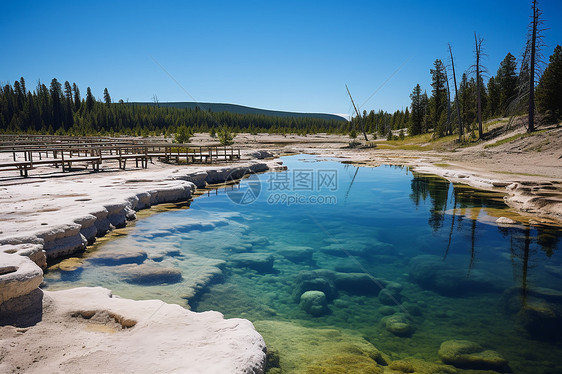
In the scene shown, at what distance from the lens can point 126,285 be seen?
6.14 metres

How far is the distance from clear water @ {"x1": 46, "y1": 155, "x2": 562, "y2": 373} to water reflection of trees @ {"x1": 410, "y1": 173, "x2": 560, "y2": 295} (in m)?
0.04

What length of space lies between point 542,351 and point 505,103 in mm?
48768

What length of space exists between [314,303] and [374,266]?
2.68 metres

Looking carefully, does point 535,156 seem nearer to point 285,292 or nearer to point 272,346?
point 285,292

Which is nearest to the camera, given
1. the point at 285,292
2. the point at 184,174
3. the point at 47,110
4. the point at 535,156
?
the point at 285,292

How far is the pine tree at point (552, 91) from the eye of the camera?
2798 centimetres

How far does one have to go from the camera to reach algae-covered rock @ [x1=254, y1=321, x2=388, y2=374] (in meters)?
4.19

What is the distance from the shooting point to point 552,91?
28297 millimetres

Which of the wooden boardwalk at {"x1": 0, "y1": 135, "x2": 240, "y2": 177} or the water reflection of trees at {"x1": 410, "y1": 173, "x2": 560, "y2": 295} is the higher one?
the wooden boardwalk at {"x1": 0, "y1": 135, "x2": 240, "y2": 177}

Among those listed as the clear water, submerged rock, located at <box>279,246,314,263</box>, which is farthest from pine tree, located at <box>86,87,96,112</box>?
submerged rock, located at <box>279,246,314,263</box>

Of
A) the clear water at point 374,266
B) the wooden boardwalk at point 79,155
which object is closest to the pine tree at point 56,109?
the wooden boardwalk at point 79,155

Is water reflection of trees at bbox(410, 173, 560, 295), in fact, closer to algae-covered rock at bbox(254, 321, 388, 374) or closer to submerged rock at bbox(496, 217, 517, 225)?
submerged rock at bbox(496, 217, 517, 225)

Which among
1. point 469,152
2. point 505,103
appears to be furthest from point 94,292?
point 505,103

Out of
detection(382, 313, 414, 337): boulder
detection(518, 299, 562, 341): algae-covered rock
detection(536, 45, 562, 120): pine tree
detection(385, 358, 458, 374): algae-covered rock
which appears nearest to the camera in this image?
detection(385, 358, 458, 374): algae-covered rock
